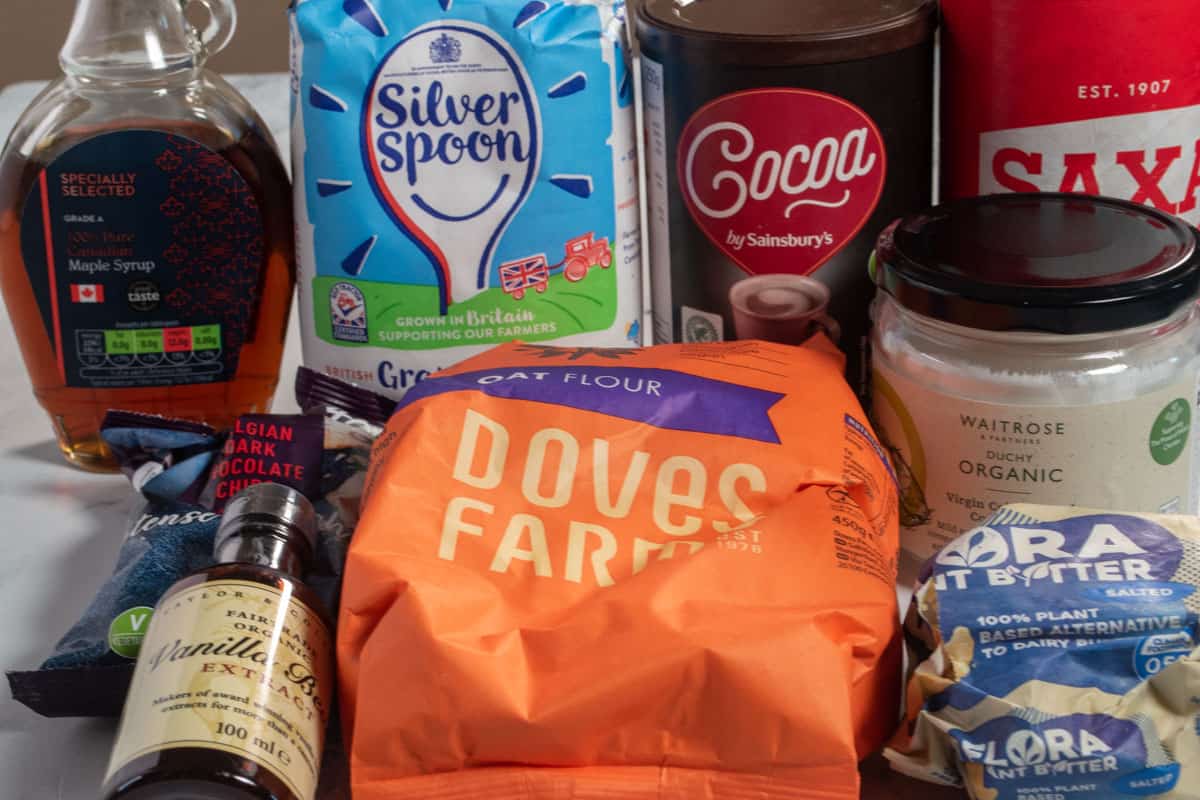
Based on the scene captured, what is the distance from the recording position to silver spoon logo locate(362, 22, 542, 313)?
0.88 m

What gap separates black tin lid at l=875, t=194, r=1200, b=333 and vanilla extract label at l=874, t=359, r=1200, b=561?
4 centimetres

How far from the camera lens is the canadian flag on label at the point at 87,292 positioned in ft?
3.02

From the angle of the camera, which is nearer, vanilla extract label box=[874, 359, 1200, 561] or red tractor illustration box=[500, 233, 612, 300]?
vanilla extract label box=[874, 359, 1200, 561]

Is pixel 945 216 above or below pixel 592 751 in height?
above

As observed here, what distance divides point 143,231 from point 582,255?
267mm

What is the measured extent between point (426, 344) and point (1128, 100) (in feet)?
1.40

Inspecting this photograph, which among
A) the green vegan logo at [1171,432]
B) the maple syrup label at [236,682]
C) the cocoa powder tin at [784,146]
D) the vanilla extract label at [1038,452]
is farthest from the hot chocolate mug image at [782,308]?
the maple syrup label at [236,682]

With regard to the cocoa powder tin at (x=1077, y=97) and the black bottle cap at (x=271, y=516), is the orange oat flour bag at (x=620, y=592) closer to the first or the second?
the black bottle cap at (x=271, y=516)

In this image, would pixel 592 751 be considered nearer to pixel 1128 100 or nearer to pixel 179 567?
→ pixel 179 567

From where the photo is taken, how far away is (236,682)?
60 centimetres

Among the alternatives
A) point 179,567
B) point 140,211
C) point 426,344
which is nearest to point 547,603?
point 179,567

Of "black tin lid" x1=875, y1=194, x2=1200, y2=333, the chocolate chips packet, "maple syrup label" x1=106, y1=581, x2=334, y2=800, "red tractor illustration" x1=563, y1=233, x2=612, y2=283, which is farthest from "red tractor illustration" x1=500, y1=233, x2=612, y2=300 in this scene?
"maple syrup label" x1=106, y1=581, x2=334, y2=800

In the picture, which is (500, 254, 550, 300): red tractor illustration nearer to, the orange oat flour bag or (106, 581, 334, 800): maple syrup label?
the orange oat flour bag

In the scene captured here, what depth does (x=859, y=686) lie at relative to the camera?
624 millimetres
